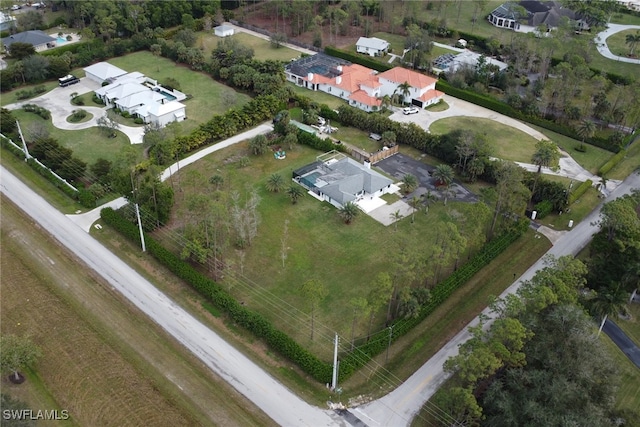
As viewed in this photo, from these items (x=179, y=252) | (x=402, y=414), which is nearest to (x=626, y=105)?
(x=402, y=414)

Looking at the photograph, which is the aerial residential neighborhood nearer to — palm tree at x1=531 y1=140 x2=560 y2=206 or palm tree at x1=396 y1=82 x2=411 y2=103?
palm tree at x1=531 y1=140 x2=560 y2=206

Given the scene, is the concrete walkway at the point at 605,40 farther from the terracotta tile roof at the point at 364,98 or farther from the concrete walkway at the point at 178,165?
the concrete walkway at the point at 178,165

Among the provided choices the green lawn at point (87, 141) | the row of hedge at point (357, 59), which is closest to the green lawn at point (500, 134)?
the row of hedge at point (357, 59)

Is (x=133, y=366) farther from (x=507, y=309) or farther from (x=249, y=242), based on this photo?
(x=507, y=309)

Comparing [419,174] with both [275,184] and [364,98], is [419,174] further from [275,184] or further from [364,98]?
[364,98]

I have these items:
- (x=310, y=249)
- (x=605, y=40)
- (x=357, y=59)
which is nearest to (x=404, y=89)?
(x=357, y=59)

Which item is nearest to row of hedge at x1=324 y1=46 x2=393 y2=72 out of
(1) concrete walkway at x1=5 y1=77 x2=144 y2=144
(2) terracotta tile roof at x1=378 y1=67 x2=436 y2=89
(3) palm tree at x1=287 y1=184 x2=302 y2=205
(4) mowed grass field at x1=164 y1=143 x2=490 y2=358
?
(2) terracotta tile roof at x1=378 y1=67 x2=436 y2=89
